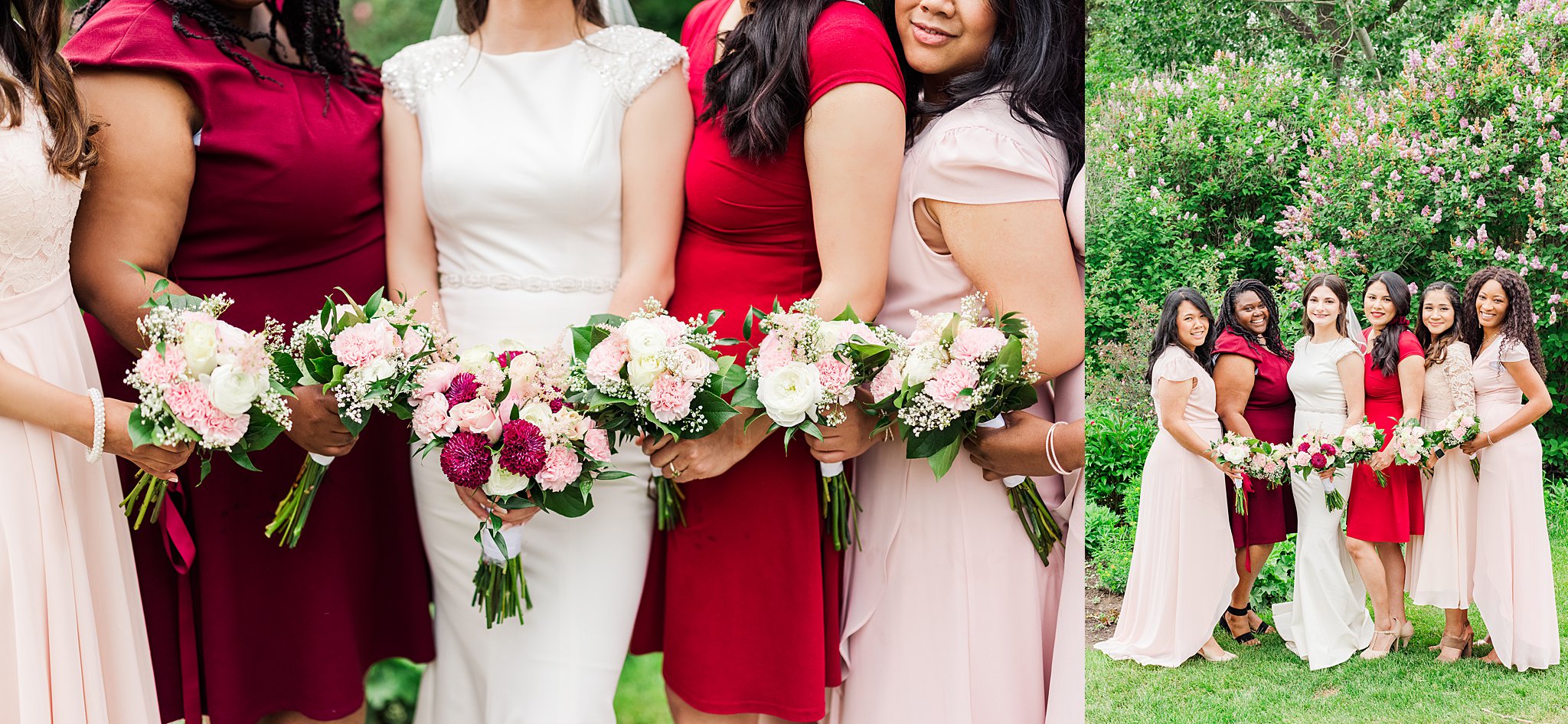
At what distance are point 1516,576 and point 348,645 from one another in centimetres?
297

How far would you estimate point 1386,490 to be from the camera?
89.6 inches

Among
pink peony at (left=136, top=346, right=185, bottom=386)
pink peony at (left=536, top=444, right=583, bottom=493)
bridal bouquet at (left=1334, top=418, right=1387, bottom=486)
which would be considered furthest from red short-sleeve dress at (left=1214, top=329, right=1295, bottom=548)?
pink peony at (left=136, top=346, right=185, bottom=386)

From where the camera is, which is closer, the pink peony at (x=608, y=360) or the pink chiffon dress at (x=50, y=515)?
the pink chiffon dress at (x=50, y=515)

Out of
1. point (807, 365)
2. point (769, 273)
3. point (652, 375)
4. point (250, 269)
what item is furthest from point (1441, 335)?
point (250, 269)

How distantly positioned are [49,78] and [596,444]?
1.55m

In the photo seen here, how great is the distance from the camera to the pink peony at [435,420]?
8.31 feet

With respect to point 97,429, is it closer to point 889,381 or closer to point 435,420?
point 435,420

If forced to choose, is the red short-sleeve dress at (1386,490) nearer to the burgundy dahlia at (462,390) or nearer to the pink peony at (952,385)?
the pink peony at (952,385)

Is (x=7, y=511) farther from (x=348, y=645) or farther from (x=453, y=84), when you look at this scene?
(x=453, y=84)

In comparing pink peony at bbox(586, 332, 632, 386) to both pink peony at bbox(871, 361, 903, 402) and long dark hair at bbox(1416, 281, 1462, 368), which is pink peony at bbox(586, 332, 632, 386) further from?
long dark hair at bbox(1416, 281, 1462, 368)

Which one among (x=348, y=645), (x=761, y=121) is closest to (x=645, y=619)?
(x=348, y=645)

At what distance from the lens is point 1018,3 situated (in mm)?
2842

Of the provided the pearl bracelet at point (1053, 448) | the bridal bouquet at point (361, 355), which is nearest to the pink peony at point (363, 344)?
the bridal bouquet at point (361, 355)

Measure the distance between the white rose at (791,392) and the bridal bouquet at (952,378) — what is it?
0.69 feet
